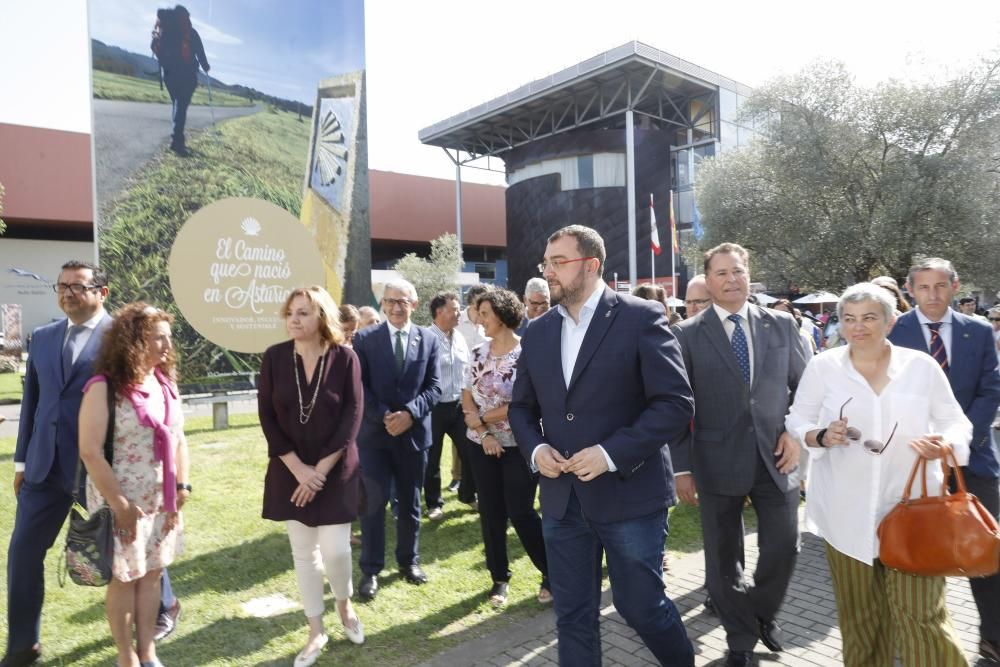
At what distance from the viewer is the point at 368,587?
13.2ft

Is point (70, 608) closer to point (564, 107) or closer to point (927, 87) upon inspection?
point (927, 87)

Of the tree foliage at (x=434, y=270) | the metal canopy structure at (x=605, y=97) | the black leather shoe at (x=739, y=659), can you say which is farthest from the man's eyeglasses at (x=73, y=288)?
the tree foliage at (x=434, y=270)

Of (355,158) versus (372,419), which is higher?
(355,158)

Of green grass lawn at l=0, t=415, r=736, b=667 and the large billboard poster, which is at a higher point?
the large billboard poster

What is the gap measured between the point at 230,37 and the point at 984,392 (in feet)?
48.9

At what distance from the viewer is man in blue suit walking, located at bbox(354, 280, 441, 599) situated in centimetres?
416

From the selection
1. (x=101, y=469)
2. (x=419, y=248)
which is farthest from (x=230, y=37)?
(x=419, y=248)

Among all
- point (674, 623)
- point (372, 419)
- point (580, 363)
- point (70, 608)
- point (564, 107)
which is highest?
point (564, 107)

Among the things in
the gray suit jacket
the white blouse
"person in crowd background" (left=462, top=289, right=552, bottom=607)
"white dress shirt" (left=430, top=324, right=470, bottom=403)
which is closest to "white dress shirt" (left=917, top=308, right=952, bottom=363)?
the gray suit jacket

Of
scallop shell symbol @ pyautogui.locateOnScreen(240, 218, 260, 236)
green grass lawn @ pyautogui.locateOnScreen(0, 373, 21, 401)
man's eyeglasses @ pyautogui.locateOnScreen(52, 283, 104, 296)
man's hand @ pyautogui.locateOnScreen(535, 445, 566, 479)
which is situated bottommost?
green grass lawn @ pyautogui.locateOnScreen(0, 373, 21, 401)

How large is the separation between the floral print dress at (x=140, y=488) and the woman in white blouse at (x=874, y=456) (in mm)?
2991

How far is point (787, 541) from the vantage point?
310 cm

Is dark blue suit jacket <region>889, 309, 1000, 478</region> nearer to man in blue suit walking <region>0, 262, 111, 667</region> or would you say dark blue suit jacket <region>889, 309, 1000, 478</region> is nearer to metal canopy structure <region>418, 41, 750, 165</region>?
man in blue suit walking <region>0, 262, 111, 667</region>

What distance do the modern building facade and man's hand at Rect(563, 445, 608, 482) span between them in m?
32.9
